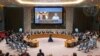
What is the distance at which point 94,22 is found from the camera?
80.4ft

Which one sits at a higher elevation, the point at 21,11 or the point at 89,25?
the point at 21,11

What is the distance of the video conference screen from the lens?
24.8m

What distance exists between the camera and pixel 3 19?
2472 cm

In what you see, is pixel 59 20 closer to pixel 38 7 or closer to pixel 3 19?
pixel 38 7

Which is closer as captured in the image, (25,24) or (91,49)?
(91,49)

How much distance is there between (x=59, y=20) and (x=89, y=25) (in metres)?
3.34

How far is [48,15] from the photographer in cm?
2466

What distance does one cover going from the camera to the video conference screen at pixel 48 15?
24.8m

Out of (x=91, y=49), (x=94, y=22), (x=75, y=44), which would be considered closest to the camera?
(x=91, y=49)

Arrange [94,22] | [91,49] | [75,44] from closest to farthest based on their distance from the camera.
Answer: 1. [91,49]
2. [75,44]
3. [94,22]

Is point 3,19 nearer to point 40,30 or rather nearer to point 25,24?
point 25,24

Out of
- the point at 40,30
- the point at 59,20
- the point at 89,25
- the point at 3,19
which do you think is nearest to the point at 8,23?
the point at 3,19

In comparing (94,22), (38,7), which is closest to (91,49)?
(94,22)

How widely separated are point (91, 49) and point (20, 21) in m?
11.3
